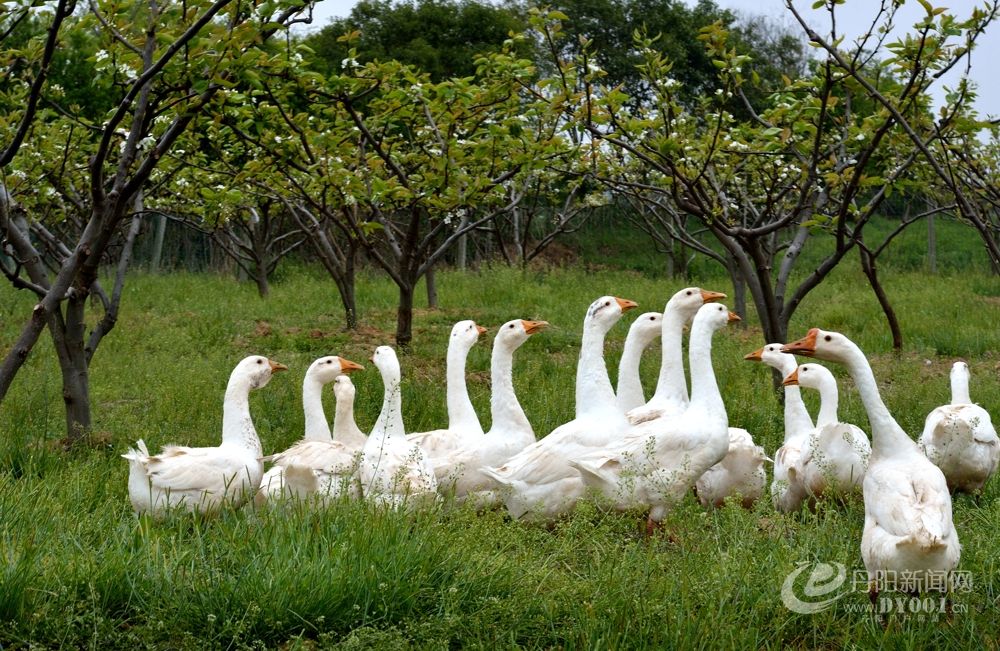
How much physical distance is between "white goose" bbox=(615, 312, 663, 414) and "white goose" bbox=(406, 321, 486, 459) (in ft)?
3.28

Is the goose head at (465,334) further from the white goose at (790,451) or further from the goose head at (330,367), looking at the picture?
the white goose at (790,451)

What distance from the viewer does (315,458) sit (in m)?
5.85

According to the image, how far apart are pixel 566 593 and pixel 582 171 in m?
6.01

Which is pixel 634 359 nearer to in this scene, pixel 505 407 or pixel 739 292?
pixel 505 407

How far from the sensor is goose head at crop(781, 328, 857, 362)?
4.92 meters

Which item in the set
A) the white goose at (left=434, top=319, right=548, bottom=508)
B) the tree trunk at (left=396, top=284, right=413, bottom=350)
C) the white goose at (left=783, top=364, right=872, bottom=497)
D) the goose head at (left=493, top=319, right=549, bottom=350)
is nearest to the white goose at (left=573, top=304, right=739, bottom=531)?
the white goose at (left=783, top=364, right=872, bottom=497)

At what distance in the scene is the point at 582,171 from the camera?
9477mm

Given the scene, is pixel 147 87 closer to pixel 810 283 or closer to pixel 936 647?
pixel 936 647

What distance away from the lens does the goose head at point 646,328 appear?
692 cm

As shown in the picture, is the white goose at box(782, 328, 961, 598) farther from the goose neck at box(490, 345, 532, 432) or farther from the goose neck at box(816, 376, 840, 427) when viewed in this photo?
the goose neck at box(490, 345, 532, 432)

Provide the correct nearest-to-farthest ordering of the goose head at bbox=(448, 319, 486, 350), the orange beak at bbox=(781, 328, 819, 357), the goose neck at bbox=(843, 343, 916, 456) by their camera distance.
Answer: the goose neck at bbox=(843, 343, 916, 456), the orange beak at bbox=(781, 328, 819, 357), the goose head at bbox=(448, 319, 486, 350)

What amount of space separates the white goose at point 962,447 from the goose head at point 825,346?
1433 mm

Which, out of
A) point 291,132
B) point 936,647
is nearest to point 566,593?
point 936,647

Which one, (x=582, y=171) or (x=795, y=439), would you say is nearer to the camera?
(x=795, y=439)
